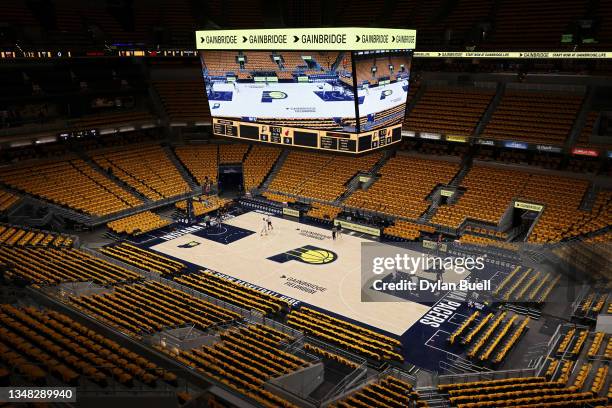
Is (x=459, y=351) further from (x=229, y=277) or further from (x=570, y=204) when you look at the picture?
(x=570, y=204)

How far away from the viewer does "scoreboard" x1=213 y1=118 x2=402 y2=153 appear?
2081cm

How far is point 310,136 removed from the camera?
71.1 feet

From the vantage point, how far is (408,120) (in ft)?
125

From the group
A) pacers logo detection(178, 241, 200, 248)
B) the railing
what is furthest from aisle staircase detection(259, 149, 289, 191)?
the railing

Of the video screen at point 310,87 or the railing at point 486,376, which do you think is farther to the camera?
the video screen at point 310,87

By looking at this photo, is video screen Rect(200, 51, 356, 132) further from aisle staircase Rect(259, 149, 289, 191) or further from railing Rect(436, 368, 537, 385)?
aisle staircase Rect(259, 149, 289, 191)


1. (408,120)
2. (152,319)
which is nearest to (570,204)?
(408,120)

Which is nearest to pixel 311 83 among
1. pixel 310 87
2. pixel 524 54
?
pixel 310 87

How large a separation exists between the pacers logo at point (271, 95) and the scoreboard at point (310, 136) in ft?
3.84

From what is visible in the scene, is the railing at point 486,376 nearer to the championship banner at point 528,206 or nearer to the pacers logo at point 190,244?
the championship banner at point 528,206

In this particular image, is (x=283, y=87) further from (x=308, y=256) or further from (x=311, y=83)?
(x=308, y=256)

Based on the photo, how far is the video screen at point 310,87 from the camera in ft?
65.4

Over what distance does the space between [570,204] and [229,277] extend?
2022cm

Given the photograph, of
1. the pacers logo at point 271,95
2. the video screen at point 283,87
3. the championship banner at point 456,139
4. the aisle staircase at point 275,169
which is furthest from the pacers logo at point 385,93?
the aisle staircase at point 275,169
